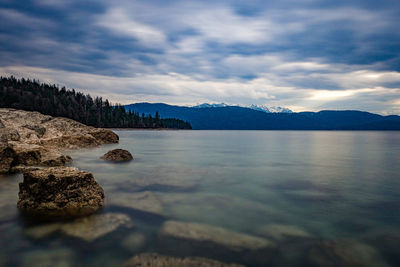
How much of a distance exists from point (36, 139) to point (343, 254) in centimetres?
2637

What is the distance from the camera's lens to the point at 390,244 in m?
5.49

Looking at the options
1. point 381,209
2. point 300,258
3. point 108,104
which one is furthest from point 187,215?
point 108,104

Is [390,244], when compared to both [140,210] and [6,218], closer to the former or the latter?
[140,210]

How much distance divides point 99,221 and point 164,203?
7.69ft

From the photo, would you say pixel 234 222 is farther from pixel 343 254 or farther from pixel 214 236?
pixel 343 254

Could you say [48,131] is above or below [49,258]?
above

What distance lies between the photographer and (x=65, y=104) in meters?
127

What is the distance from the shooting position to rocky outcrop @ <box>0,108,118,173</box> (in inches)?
475

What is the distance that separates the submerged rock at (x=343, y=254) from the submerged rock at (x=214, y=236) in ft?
3.08

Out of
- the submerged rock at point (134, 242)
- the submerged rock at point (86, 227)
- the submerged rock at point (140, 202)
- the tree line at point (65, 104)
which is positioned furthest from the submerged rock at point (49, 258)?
the tree line at point (65, 104)

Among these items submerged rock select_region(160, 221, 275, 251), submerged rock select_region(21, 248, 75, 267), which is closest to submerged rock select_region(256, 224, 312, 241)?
submerged rock select_region(160, 221, 275, 251)

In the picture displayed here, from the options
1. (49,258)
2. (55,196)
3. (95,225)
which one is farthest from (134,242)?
(55,196)

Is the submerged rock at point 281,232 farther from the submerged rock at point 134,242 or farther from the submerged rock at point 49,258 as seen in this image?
the submerged rock at point 49,258

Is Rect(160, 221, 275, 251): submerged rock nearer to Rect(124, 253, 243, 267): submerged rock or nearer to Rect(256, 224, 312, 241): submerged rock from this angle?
Rect(256, 224, 312, 241): submerged rock
